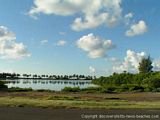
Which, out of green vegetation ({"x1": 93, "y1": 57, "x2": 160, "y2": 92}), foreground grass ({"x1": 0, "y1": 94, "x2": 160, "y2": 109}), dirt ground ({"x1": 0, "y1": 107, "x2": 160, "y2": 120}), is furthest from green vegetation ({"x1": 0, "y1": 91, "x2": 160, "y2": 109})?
green vegetation ({"x1": 93, "y1": 57, "x2": 160, "y2": 92})

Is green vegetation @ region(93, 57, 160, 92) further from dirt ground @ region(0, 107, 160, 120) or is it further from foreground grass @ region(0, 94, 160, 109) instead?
dirt ground @ region(0, 107, 160, 120)

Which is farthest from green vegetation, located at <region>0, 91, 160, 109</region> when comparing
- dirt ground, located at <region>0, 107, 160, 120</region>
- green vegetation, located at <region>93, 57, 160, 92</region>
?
green vegetation, located at <region>93, 57, 160, 92</region>

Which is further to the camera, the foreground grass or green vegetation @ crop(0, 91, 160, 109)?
green vegetation @ crop(0, 91, 160, 109)

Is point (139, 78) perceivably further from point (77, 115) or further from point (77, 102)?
point (77, 115)

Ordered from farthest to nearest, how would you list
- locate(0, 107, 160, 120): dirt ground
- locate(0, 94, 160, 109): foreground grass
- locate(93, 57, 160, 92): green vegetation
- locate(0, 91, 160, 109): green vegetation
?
locate(93, 57, 160, 92): green vegetation, locate(0, 91, 160, 109): green vegetation, locate(0, 94, 160, 109): foreground grass, locate(0, 107, 160, 120): dirt ground

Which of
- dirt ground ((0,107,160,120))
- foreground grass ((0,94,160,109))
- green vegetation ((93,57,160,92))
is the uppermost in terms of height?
green vegetation ((93,57,160,92))

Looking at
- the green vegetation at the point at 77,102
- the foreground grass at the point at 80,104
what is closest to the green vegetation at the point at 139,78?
the green vegetation at the point at 77,102

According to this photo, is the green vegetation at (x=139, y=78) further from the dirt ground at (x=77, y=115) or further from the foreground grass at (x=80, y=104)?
the dirt ground at (x=77, y=115)

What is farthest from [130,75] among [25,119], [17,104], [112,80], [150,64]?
[25,119]

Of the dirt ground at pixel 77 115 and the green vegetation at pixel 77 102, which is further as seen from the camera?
the green vegetation at pixel 77 102

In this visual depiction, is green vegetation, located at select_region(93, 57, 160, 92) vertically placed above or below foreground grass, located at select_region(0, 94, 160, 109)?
above

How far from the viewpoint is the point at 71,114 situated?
20.7 metres

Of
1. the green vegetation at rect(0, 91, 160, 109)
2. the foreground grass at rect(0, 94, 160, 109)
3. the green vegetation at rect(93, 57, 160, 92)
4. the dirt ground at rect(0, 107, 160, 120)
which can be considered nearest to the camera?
the dirt ground at rect(0, 107, 160, 120)

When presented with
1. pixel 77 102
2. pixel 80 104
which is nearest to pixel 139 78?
pixel 77 102
